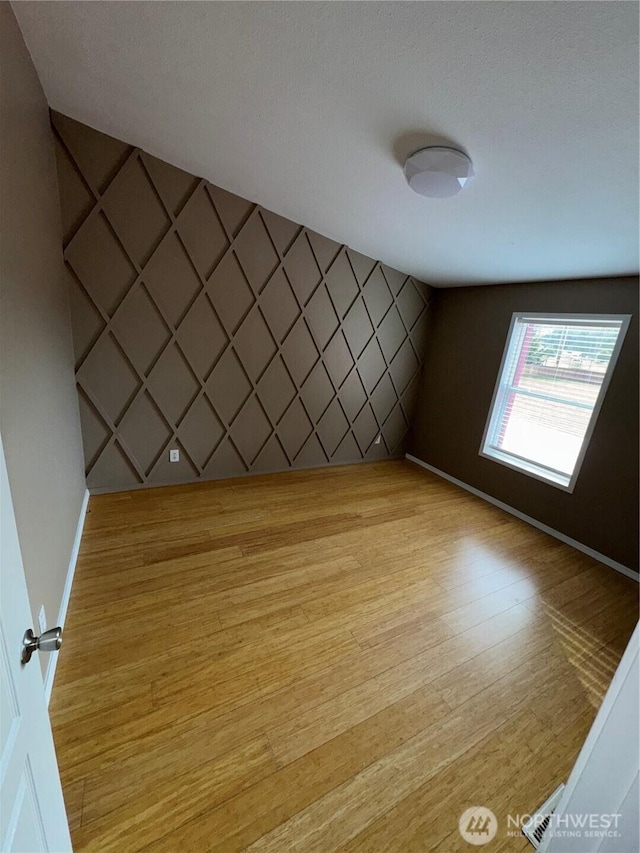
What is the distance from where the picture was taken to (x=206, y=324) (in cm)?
304

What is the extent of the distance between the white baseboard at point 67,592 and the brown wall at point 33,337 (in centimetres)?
7

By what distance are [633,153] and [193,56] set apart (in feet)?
6.23

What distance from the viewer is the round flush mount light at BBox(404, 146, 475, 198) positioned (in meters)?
1.73

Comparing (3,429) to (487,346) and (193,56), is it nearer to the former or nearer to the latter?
(193,56)

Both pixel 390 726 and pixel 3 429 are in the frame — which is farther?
pixel 390 726

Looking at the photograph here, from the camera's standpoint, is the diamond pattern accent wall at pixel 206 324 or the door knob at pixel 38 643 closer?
the door knob at pixel 38 643

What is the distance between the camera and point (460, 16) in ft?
3.75

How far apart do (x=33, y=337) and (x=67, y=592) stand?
4.29 feet

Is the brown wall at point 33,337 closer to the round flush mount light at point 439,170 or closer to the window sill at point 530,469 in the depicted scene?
the round flush mount light at point 439,170

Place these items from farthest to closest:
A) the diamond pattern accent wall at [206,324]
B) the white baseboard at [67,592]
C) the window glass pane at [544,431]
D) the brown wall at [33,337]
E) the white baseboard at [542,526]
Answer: the window glass pane at [544,431] < the white baseboard at [542,526] < the diamond pattern accent wall at [206,324] < the white baseboard at [67,592] < the brown wall at [33,337]

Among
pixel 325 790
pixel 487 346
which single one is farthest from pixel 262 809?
pixel 487 346

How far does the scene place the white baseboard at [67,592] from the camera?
4.76ft

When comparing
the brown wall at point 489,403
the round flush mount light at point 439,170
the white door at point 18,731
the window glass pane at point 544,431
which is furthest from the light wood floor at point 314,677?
the round flush mount light at point 439,170

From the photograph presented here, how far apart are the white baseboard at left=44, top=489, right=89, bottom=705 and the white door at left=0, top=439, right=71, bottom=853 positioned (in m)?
0.60
